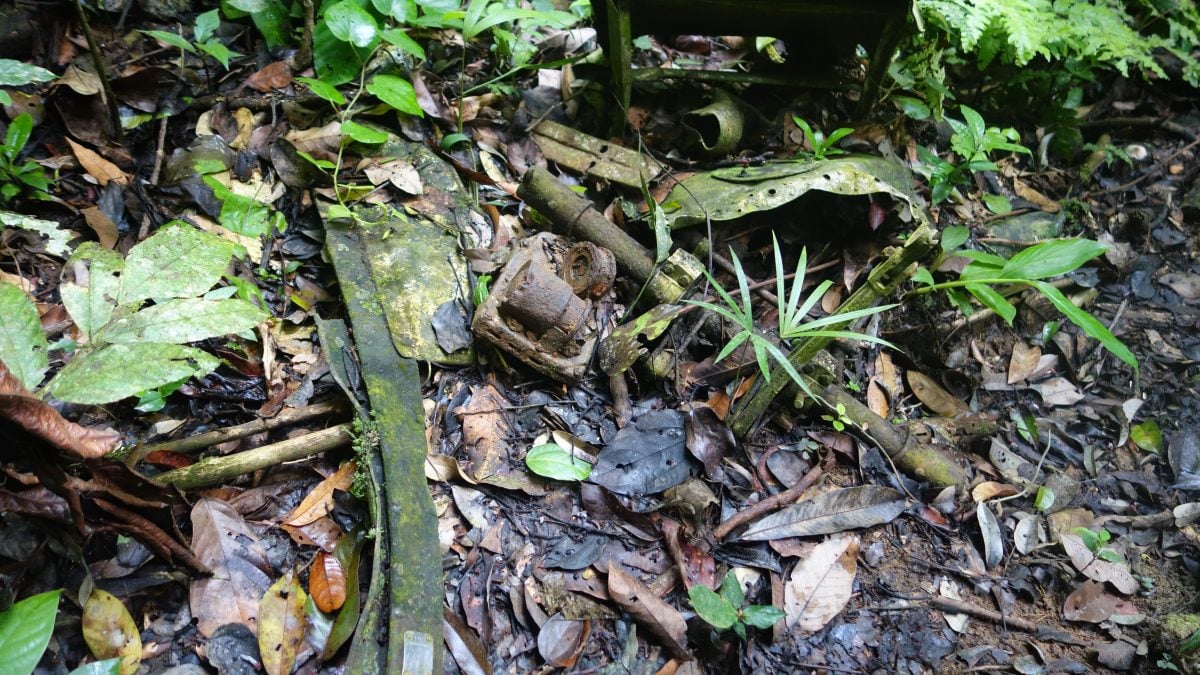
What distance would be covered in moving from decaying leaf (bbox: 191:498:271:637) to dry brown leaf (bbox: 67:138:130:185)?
151 centimetres

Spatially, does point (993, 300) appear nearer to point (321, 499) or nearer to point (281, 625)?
point (321, 499)

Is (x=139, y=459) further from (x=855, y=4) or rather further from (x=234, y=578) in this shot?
(x=855, y=4)

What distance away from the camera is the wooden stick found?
2.10m

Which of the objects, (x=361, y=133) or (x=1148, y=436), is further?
(x=1148, y=436)

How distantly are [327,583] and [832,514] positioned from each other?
176 centimetres

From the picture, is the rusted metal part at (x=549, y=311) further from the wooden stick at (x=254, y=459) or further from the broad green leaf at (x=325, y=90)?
the broad green leaf at (x=325, y=90)

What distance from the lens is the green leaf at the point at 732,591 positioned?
7.51 ft

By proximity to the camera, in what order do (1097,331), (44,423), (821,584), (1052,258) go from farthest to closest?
(1052,258) → (1097,331) → (821,584) → (44,423)

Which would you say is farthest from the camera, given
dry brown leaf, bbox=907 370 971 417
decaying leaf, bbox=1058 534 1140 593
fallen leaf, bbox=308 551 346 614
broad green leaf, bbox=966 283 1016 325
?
dry brown leaf, bbox=907 370 971 417

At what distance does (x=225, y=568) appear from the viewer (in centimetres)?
207

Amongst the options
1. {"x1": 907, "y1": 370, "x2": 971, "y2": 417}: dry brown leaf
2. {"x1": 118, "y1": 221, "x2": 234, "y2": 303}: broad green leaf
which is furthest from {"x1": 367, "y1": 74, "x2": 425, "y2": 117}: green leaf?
{"x1": 907, "y1": 370, "x2": 971, "y2": 417}: dry brown leaf

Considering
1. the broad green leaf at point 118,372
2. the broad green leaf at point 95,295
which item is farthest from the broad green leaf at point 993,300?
the broad green leaf at point 95,295

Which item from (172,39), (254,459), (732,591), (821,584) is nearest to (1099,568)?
(821,584)

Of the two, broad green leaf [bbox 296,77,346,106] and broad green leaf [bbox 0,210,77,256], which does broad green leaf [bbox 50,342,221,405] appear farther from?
broad green leaf [bbox 296,77,346,106]
